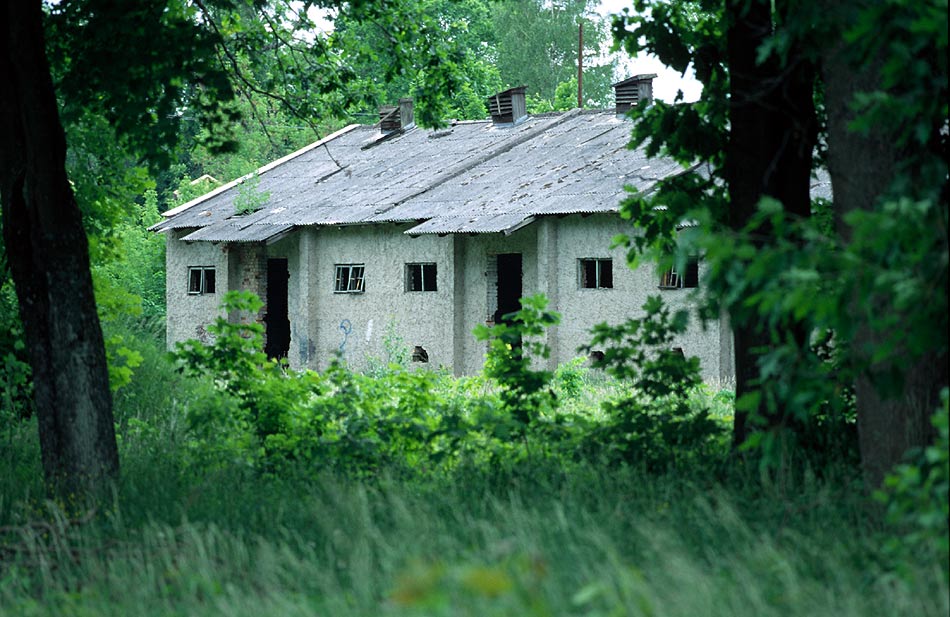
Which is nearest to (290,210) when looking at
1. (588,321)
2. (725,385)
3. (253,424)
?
(588,321)

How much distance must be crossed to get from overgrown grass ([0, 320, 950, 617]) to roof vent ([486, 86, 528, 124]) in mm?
20197

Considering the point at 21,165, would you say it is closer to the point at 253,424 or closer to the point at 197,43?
the point at 197,43

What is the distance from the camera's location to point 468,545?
5.64m

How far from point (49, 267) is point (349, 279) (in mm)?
17238

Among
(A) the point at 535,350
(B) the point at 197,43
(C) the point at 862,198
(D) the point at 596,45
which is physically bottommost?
(A) the point at 535,350

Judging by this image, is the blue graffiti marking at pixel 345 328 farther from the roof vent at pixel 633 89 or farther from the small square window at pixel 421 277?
the roof vent at pixel 633 89

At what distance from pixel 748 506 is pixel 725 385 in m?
11.8

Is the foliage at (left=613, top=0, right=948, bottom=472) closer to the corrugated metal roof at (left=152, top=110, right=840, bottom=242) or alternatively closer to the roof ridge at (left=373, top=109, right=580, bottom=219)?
the corrugated metal roof at (left=152, top=110, right=840, bottom=242)

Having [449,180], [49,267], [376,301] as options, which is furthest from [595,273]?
[49,267]

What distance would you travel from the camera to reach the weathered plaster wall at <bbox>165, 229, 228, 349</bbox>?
90.7ft

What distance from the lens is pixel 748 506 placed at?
21.3ft

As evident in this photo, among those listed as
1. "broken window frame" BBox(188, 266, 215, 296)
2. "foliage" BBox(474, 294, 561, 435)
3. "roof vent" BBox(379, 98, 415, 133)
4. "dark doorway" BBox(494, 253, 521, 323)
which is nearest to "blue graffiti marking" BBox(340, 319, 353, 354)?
"dark doorway" BBox(494, 253, 521, 323)

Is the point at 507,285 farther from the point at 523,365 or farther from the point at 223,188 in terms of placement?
the point at 523,365

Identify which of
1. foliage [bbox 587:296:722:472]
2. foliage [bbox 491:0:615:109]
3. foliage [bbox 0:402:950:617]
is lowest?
foliage [bbox 0:402:950:617]
